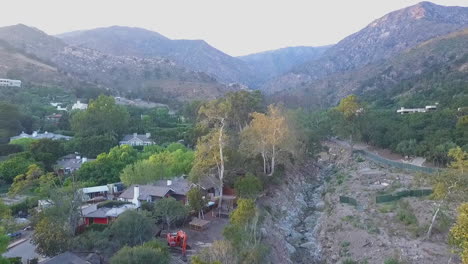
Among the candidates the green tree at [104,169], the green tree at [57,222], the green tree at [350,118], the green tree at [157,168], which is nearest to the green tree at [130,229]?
the green tree at [57,222]

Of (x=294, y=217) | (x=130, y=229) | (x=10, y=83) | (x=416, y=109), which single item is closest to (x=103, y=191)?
(x=130, y=229)

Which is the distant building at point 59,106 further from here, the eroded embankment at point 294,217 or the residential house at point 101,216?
the residential house at point 101,216

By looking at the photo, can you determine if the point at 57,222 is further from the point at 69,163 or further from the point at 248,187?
the point at 69,163

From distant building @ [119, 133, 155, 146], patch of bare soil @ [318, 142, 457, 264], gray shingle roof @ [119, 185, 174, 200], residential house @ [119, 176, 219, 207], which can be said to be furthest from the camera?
distant building @ [119, 133, 155, 146]

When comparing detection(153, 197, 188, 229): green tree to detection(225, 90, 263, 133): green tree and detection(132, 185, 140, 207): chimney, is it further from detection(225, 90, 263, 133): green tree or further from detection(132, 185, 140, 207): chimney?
detection(225, 90, 263, 133): green tree

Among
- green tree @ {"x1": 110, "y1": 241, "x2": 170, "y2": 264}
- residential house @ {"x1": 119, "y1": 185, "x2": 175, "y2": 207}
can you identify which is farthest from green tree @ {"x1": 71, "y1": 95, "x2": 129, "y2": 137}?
green tree @ {"x1": 110, "y1": 241, "x2": 170, "y2": 264}

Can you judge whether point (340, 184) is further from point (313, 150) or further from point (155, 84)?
point (155, 84)
